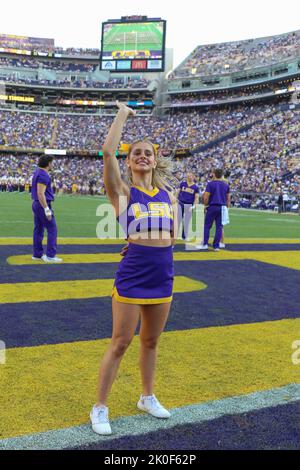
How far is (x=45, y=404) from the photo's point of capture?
2.96m

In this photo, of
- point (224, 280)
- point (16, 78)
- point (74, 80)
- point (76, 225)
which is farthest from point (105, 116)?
point (224, 280)

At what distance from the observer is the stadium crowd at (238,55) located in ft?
176

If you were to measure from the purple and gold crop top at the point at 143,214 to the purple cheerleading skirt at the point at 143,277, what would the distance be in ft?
0.38

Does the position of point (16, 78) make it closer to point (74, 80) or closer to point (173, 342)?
point (74, 80)

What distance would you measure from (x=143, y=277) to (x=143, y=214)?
0.38 metres

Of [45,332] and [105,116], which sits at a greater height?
[105,116]

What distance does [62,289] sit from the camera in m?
6.05

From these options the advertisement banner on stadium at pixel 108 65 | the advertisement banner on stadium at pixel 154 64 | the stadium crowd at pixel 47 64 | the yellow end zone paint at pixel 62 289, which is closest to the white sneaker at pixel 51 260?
the yellow end zone paint at pixel 62 289

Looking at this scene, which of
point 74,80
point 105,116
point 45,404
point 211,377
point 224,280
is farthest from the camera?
point 74,80

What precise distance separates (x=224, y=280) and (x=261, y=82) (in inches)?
1913

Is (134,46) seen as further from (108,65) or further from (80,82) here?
(80,82)

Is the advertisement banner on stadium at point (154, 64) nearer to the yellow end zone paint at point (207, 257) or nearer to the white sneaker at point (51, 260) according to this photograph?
the yellow end zone paint at point (207, 257)

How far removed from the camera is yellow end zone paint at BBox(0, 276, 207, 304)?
18.2ft

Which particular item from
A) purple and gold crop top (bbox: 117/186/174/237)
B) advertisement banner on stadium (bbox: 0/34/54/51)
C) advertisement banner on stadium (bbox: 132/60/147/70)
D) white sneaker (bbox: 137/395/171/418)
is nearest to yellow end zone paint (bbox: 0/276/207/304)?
white sneaker (bbox: 137/395/171/418)
